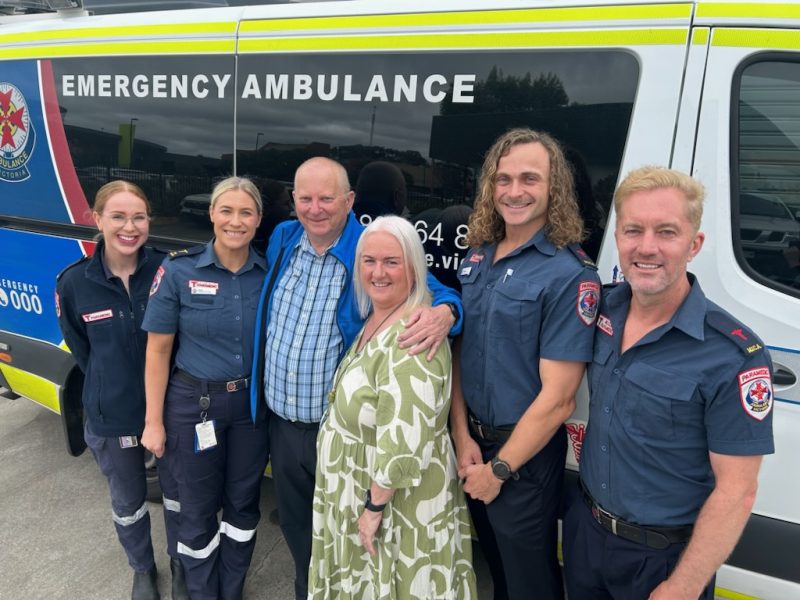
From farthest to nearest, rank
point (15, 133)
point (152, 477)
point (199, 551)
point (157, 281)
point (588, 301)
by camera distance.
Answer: point (152, 477), point (15, 133), point (199, 551), point (157, 281), point (588, 301)

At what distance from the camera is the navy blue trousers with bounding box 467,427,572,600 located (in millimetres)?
1755

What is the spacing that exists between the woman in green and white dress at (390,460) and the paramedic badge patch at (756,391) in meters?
0.76

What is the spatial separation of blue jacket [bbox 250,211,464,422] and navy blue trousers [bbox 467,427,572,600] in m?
0.59

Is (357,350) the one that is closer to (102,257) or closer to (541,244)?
(541,244)

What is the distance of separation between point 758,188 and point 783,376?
0.58m

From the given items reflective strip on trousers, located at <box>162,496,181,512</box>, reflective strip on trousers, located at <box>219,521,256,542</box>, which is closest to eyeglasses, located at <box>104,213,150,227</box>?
reflective strip on trousers, located at <box>162,496,181,512</box>

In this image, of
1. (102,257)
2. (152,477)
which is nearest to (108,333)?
(102,257)

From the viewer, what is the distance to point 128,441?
234 centimetres

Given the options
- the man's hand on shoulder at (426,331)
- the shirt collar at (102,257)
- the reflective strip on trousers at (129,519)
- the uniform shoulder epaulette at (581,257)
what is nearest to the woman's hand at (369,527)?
the man's hand on shoulder at (426,331)

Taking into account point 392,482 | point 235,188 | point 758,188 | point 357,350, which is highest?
point 758,188

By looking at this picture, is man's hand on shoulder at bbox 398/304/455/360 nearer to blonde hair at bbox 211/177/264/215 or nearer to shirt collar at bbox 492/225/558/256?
shirt collar at bbox 492/225/558/256

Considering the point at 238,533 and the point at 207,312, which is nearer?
the point at 207,312

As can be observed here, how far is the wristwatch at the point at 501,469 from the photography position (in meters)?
1.67

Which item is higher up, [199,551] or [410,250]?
[410,250]
